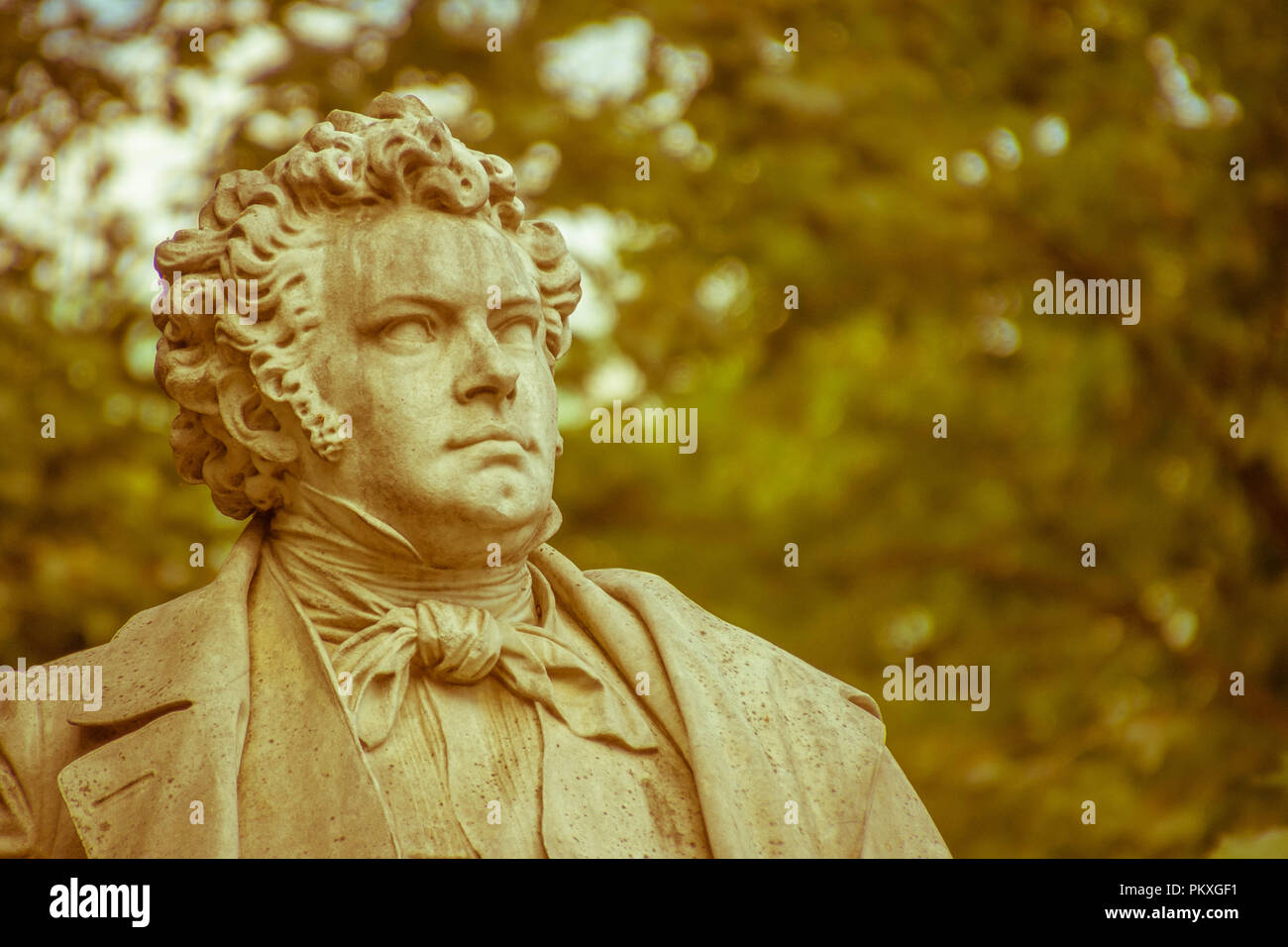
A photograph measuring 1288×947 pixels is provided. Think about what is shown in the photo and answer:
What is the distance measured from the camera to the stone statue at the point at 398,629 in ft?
15.4

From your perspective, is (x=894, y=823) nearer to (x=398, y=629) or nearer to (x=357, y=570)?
(x=398, y=629)

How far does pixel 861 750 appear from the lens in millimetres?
5082

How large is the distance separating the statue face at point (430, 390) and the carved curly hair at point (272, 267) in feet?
0.15

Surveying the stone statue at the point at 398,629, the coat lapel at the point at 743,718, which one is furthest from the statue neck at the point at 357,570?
the coat lapel at the point at 743,718

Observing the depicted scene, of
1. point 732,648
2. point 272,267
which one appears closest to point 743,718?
point 732,648

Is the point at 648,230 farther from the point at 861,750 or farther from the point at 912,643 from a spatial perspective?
the point at 861,750

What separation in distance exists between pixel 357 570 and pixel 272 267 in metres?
0.67

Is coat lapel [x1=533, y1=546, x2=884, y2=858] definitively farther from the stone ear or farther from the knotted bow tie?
the stone ear

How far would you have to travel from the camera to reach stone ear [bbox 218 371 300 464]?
4.97 metres

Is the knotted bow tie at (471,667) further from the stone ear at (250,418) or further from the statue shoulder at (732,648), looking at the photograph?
the stone ear at (250,418)
